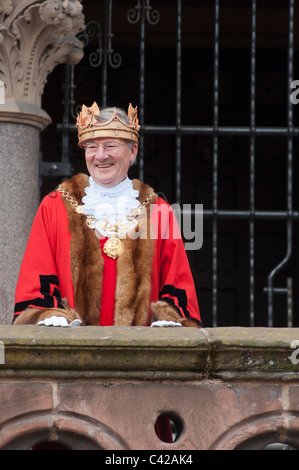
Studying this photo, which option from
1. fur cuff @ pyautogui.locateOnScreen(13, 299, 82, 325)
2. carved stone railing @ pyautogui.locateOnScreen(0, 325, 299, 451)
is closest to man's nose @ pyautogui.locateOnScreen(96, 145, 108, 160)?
fur cuff @ pyautogui.locateOnScreen(13, 299, 82, 325)

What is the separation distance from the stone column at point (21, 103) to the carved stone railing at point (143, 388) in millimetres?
2192

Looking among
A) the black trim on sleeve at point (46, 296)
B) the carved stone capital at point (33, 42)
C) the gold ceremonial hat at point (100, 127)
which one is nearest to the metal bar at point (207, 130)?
the carved stone capital at point (33, 42)

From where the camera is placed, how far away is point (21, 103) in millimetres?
4832

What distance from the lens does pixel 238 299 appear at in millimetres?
9602

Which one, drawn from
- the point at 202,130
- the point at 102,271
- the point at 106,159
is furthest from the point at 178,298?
the point at 202,130

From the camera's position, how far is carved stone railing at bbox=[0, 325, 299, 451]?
8.23 feet

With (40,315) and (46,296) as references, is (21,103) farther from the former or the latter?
(40,315)

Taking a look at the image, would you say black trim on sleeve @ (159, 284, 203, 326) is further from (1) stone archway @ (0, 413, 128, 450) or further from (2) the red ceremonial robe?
(1) stone archway @ (0, 413, 128, 450)

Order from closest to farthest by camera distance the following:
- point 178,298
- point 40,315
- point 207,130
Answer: point 40,315 < point 178,298 < point 207,130

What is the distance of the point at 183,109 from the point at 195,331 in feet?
22.9

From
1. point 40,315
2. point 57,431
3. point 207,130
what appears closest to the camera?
point 57,431

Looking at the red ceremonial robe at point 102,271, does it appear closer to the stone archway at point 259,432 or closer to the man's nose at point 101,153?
the man's nose at point 101,153

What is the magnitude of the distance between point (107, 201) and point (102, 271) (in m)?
0.26

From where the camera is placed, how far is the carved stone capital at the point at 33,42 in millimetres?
4734
